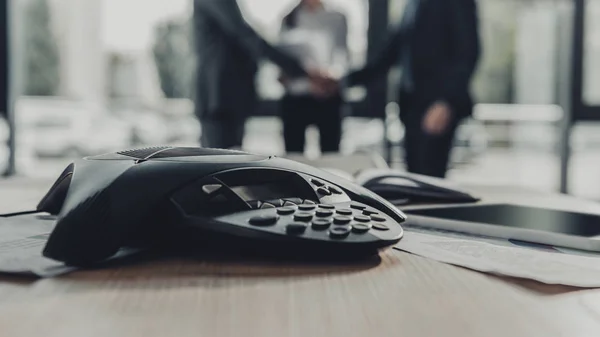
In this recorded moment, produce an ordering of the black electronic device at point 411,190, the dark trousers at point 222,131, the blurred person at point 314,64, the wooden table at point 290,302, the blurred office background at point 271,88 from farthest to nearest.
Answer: the blurred office background at point 271,88 → the dark trousers at point 222,131 → the blurred person at point 314,64 → the black electronic device at point 411,190 → the wooden table at point 290,302

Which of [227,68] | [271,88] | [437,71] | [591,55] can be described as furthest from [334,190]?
[591,55]

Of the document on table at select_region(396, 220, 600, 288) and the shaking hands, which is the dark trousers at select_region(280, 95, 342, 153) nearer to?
the shaking hands

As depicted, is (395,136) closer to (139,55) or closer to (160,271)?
(139,55)

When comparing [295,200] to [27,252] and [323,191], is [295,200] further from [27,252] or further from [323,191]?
[27,252]

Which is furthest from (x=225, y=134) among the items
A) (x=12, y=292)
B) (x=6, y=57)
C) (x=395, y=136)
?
(x=12, y=292)

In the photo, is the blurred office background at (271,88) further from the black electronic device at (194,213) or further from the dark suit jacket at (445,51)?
the black electronic device at (194,213)

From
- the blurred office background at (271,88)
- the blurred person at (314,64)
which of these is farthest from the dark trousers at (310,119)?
the blurred office background at (271,88)

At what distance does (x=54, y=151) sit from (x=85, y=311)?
13.9 ft

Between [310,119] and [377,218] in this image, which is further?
[310,119]

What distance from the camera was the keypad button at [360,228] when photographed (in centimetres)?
55

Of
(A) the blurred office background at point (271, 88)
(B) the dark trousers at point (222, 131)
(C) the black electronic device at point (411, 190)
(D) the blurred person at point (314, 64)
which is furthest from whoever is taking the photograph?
(A) the blurred office background at point (271, 88)

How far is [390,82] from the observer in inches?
154

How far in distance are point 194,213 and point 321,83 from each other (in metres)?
2.03

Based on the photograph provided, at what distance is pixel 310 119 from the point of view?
109 inches
